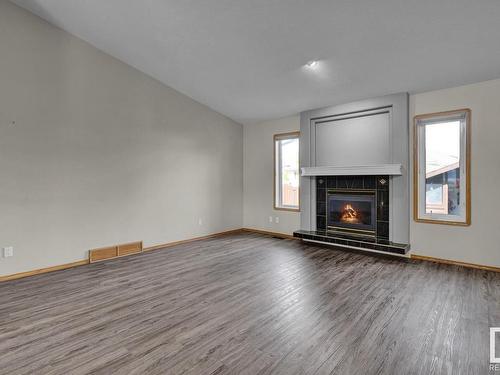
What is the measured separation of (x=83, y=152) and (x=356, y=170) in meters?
4.47

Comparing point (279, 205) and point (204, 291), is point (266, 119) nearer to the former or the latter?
point (279, 205)

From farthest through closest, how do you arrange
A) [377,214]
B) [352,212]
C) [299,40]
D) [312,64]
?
[352,212] < [377,214] < [312,64] < [299,40]

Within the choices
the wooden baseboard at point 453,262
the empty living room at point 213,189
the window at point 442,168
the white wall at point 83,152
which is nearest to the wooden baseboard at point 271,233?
the empty living room at point 213,189

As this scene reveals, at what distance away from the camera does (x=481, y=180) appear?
12.4 feet

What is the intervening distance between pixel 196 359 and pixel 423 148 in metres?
4.40

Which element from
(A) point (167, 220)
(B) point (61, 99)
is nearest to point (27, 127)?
(B) point (61, 99)

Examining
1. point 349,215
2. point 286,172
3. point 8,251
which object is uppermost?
point 286,172

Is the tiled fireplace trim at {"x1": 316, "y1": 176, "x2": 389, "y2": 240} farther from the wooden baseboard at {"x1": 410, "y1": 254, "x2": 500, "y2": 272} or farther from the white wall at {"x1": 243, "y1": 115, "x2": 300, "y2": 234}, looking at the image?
the white wall at {"x1": 243, "y1": 115, "x2": 300, "y2": 234}

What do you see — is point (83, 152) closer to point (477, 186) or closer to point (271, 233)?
point (271, 233)

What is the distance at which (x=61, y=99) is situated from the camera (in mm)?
3902

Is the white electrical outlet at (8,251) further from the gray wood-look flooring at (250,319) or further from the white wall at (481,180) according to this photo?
the white wall at (481,180)

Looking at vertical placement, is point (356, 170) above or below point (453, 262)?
above

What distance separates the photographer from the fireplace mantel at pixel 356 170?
171 inches

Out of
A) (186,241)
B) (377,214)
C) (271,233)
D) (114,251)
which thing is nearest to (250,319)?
(114,251)
